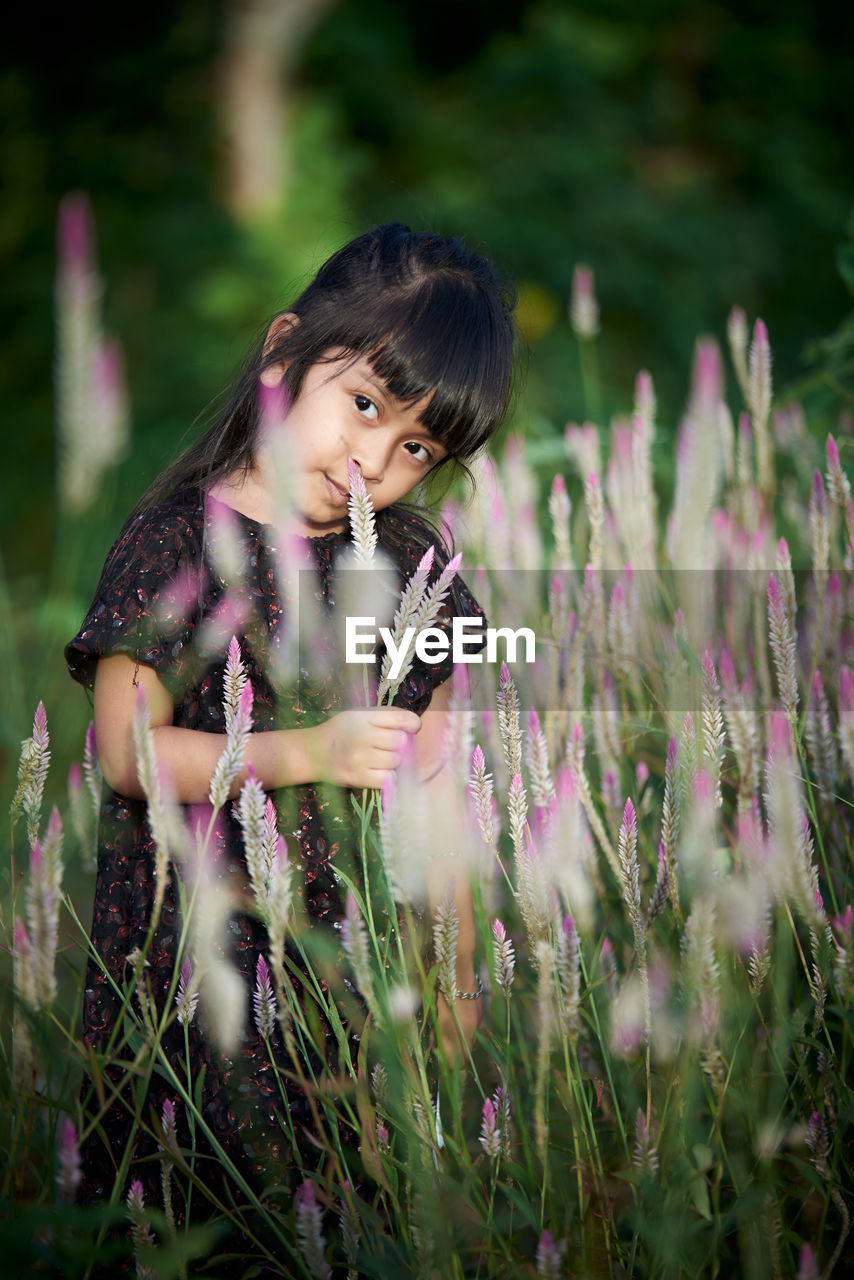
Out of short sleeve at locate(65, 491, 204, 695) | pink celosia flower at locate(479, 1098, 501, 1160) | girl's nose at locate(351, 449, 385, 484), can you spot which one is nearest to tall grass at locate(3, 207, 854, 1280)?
pink celosia flower at locate(479, 1098, 501, 1160)

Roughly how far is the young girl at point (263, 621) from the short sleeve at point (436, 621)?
15 millimetres

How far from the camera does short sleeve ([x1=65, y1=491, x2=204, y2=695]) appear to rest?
0.97 metres

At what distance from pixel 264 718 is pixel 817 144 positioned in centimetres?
556

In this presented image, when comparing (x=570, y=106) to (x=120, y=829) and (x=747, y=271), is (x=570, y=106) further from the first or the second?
(x=120, y=829)

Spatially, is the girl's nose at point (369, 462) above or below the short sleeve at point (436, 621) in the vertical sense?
above

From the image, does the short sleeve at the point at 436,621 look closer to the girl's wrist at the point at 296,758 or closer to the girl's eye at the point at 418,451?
the girl's eye at the point at 418,451

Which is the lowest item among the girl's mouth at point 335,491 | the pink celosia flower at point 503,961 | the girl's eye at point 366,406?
the pink celosia flower at point 503,961

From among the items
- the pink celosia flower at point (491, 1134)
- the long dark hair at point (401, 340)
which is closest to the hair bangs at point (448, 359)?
the long dark hair at point (401, 340)

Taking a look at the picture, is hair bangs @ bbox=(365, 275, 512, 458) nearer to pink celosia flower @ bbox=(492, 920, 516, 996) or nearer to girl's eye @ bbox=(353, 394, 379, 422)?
girl's eye @ bbox=(353, 394, 379, 422)

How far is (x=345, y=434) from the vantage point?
3.49 ft

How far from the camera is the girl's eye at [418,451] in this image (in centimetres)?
113

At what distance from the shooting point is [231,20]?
5355 millimetres

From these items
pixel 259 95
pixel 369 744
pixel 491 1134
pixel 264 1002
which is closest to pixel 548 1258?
pixel 491 1134

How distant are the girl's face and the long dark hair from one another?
0.05 feet
